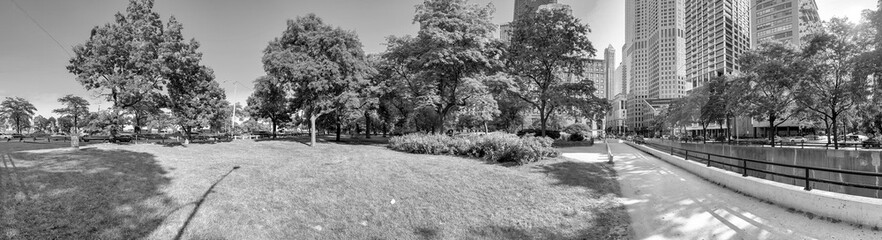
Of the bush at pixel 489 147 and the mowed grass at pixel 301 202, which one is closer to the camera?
the mowed grass at pixel 301 202

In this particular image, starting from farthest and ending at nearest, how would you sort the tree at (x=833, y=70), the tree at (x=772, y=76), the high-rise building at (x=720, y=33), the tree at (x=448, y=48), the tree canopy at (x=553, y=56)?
1. the high-rise building at (x=720, y=33)
2. the tree canopy at (x=553, y=56)
3. the tree at (x=772, y=76)
4. the tree at (x=833, y=70)
5. the tree at (x=448, y=48)

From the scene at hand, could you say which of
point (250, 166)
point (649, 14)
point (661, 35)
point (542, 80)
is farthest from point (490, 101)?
point (649, 14)

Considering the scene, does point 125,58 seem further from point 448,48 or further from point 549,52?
point 549,52

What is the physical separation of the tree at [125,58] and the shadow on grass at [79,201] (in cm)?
1281

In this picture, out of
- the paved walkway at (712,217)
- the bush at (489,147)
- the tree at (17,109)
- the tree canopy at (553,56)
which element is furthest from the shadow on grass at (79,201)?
the tree at (17,109)

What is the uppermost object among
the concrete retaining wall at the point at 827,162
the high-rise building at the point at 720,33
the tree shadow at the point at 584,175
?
→ the high-rise building at the point at 720,33

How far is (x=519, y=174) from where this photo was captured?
431 inches

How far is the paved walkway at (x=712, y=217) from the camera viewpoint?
6102 mm

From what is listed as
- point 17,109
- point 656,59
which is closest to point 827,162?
point 17,109

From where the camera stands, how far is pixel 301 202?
8.55 meters

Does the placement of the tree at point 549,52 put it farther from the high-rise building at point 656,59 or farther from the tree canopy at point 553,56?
the high-rise building at point 656,59

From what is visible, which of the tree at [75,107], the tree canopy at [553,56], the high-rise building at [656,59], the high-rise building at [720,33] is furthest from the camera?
the high-rise building at [656,59]

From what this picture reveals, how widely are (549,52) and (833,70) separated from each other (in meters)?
19.1

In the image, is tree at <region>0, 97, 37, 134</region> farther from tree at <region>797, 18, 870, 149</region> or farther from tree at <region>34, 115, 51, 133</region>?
tree at <region>797, 18, 870, 149</region>
